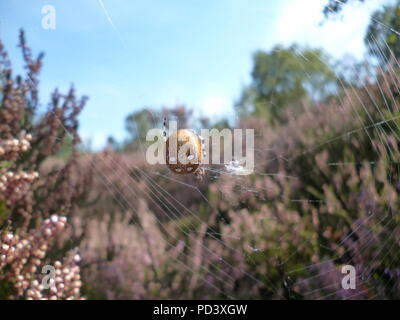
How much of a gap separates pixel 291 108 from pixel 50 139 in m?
1.30

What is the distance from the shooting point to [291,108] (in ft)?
7.34

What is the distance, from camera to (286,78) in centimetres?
211

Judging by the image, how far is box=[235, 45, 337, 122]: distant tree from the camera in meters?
1.24

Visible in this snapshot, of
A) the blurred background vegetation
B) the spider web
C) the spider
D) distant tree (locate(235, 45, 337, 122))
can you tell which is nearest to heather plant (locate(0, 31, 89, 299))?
the blurred background vegetation

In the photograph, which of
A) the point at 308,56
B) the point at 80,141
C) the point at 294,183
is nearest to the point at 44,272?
the point at 80,141

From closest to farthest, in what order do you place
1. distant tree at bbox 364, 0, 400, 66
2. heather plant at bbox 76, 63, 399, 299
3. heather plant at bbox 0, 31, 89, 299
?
heather plant at bbox 0, 31, 89, 299, distant tree at bbox 364, 0, 400, 66, heather plant at bbox 76, 63, 399, 299

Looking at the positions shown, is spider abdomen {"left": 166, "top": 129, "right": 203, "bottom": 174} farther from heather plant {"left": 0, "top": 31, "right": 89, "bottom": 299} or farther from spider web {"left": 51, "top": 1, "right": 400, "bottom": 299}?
heather plant {"left": 0, "top": 31, "right": 89, "bottom": 299}

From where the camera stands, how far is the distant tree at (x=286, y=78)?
4.07 ft

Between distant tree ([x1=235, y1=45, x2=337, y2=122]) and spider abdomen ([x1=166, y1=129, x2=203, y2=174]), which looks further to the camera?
distant tree ([x1=235, y1=45, x2=337, y2=122])

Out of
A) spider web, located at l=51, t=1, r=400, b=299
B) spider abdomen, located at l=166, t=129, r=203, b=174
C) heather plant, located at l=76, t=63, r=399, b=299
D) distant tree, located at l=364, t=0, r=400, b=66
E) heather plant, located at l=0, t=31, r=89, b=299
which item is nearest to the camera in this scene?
spider abdomen, located at l=166, t=129, r=203, b=174

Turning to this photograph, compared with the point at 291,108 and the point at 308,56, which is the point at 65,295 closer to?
the point at 308,56

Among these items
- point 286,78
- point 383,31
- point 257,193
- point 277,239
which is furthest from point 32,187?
point 286,78

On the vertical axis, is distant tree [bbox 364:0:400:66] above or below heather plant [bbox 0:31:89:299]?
above

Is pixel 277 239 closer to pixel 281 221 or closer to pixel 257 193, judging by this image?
pixel 281 221
